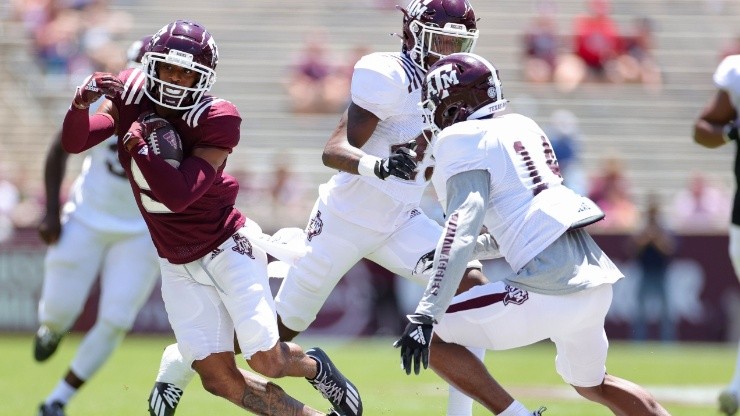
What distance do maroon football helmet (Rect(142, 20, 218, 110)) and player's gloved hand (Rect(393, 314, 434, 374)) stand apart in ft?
4.82

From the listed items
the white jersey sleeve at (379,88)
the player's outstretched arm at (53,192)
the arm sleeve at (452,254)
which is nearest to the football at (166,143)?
the white jersey sleeve at (379,88)

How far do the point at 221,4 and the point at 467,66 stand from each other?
13380 millimetres

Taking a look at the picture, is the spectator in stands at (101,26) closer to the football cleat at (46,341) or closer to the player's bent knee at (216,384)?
the football cleat at (46,341)

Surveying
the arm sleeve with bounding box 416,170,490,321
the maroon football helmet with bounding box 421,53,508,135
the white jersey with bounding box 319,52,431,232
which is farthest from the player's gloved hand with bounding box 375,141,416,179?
the arm sleeve with bounding box 416,170,490,321

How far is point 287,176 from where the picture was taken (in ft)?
48.1

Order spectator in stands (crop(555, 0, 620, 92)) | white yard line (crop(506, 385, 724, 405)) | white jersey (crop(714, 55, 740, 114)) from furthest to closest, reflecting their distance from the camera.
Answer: spectator in stands (crop(555, 0, 620, 92)), white yard line (crop(506, 385, 724, 405)), white jersey (crop(714, 55, 740, 114))

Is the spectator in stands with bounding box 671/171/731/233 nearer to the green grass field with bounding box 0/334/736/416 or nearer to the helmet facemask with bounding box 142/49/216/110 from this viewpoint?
the green grass field with bounding box 0/334/736/416

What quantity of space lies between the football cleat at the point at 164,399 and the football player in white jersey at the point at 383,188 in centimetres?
9

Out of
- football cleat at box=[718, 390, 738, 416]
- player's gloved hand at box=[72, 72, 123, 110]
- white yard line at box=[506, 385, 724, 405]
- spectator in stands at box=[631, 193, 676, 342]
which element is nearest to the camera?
player's gloved hand at box=[72, 72, 123, 110]

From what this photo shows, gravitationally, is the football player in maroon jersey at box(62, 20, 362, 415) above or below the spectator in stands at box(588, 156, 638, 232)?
above

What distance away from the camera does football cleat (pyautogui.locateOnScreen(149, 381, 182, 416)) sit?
6043 mm

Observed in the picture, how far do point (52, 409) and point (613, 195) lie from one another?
8913 mm

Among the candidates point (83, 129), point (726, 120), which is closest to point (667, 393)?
point (726, 120)

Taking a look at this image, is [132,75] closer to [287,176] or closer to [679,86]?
[287,176]
